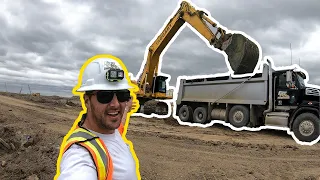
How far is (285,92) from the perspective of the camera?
10688 mm

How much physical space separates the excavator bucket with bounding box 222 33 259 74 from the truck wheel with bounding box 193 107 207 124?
256cm

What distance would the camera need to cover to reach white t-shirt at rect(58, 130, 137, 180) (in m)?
1.23

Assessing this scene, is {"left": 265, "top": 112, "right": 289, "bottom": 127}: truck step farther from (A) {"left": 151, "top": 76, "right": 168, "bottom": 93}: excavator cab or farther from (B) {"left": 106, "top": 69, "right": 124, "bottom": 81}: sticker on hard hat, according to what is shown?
(B) {"left": 106, "top": 69, "right": 124, "bottom": 81}: sticker on hard hat

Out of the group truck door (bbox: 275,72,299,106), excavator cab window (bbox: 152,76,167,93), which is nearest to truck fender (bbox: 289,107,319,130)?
truck door (bbox: 275,72,299,106)

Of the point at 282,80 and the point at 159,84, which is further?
the point at 159,84

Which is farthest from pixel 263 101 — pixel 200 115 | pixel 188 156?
pixel 188 156

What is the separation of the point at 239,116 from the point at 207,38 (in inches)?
135

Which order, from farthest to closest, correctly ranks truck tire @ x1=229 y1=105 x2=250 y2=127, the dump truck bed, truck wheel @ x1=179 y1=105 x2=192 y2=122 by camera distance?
truck wheel @ x1=179 y1=105 x2=192 y2=122
truck tire @ x1=229 y1=105 x2=250 y2=127
the dump truck bed

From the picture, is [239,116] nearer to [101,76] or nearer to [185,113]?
[185,113]

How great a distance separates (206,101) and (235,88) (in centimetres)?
175

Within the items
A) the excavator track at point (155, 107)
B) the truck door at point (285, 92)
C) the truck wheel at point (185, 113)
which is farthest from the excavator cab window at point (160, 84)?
the truck door at point (285, 92)

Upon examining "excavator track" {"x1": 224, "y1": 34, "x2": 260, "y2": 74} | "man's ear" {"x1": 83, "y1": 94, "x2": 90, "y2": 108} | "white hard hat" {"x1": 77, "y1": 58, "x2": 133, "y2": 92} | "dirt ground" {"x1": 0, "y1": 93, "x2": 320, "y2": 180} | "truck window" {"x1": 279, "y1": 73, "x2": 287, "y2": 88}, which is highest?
"excavator track" {"x1": 224, "y1": 34, "x2": 260, "y2": 74}

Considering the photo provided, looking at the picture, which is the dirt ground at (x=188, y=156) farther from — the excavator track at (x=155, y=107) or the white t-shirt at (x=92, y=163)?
the excavator track at (x=155, y=107)

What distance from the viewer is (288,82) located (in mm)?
10570
